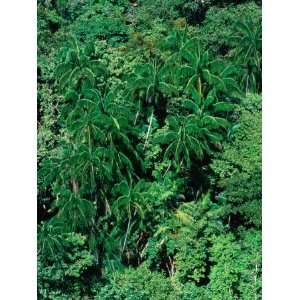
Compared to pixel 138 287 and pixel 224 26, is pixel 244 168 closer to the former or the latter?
pixel 138 287

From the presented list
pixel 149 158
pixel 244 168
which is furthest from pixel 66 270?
pixel 244 168

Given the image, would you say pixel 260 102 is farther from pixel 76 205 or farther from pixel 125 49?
pixel 76 205

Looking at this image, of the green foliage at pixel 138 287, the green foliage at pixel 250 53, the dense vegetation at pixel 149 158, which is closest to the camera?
the green foliage at pixel 138 287

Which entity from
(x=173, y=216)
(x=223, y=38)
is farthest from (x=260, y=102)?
(x=173, y=216)

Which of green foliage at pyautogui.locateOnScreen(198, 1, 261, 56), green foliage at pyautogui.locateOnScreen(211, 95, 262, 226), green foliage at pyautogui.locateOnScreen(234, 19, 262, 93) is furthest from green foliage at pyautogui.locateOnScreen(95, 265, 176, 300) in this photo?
green foliage at pyautogui.locateOnScreen(198, 1, 261, 56)

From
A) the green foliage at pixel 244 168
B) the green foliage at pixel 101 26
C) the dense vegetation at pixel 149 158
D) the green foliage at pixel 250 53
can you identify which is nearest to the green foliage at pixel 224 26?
the dense vegetation at pixel 149 158

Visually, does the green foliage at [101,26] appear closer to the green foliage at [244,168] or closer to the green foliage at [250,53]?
the green foliage at [250,53]

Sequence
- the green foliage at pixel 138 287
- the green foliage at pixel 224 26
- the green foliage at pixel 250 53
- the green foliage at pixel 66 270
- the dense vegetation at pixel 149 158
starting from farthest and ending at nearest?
the green foliage at pixel 224 26, the green foliage at pixel 250 53, the dense vegetation at pixel 149 158, the green foliage at pixel 138 287, the green foliage at pixel 66 270

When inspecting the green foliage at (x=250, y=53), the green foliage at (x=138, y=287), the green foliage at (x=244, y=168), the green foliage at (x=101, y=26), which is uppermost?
the green foliage at (x=101, y=26)

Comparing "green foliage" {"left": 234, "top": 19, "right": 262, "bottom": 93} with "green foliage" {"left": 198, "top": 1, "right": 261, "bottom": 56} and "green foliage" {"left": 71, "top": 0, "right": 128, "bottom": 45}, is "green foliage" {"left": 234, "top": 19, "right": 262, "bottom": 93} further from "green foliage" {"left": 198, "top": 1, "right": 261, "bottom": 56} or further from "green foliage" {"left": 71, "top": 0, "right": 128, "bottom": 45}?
"green foliage" {"left": 71, "top": 0, "right": 128, "bottom": 45}
